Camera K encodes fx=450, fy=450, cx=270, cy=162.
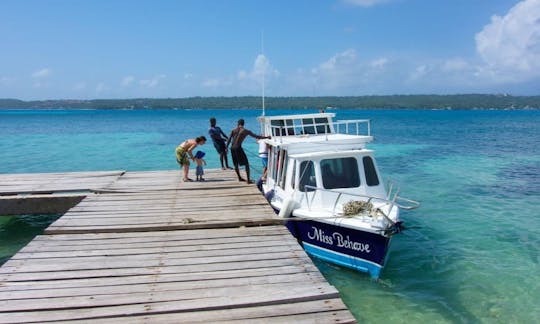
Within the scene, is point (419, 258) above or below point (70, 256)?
below

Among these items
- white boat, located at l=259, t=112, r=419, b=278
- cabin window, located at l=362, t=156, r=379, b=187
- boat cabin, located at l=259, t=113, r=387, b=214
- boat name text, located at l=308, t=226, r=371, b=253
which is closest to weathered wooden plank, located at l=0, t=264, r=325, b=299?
white boat, located at l=259, t=112, r=419, b=278

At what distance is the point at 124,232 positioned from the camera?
8.55 meters

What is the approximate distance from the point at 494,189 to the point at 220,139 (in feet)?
42.4

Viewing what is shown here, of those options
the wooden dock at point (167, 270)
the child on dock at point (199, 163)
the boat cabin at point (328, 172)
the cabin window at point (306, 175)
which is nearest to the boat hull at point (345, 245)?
the boat cabin at point (328, 172)

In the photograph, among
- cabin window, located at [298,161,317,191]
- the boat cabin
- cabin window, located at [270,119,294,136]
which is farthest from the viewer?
cabin window, located at [270,119,294,136]

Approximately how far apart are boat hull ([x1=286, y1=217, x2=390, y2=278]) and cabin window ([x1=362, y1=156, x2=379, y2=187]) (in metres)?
1.87

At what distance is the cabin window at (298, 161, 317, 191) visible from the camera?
1068 centimetres

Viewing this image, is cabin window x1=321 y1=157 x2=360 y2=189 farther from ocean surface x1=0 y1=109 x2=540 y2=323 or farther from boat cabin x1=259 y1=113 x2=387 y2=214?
ocean surface x1=0 y1=109 x2=540 y2=323

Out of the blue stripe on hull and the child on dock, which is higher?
the child on dock

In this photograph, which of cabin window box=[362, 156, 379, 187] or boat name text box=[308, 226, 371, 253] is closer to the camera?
boat name text box=[308, 226, 371, 253]

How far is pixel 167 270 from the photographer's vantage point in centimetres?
646

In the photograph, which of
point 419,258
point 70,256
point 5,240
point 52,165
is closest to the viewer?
point 70,256

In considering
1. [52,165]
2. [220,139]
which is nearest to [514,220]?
[220,139]

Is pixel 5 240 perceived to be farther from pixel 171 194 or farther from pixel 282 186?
pixel 282 186
